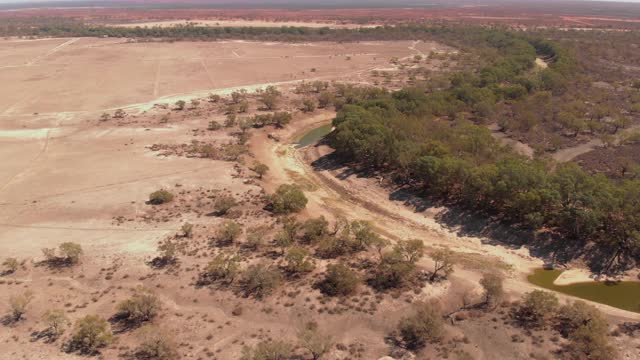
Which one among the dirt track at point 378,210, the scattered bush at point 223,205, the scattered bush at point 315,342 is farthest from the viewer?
the scattered bush at point 223,205

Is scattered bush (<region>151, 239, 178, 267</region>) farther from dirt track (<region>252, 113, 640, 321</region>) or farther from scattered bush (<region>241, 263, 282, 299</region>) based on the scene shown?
dirt track (<region>252, 113, 640, 321</region>)

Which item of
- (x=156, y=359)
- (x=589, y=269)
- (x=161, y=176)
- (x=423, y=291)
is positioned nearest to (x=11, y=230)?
(x=161, y=176)

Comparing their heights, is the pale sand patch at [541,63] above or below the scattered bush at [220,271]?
above

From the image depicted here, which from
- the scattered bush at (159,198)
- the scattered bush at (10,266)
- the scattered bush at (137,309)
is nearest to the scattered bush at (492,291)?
the scattered bush at (137,309)

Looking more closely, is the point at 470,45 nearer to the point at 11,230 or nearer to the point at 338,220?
the point at 338,220

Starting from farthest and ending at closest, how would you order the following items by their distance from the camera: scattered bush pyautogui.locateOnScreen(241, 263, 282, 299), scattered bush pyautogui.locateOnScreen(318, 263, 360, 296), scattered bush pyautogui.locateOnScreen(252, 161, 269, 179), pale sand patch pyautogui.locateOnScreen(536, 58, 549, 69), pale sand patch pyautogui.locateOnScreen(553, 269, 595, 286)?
pale sand patch pyautogui.locateOnScreen(536, 58, 549, 69)
scattered bush pyautogui.locateOnScreen(252, 161, 269, 179)
pale sand patch pyautogui.locateOnScreen(553, 269, 595, 286)
scattered bush pyautogui.locateOnScreen(241, 263, 282, 299)
scattered bush pyautogui.locateOnScreen(318, 263, 360, 296)

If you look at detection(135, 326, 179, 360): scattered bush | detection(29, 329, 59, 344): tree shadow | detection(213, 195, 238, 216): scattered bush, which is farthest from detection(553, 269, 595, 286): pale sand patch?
detection(29, 329, 59, 344): tree shadow

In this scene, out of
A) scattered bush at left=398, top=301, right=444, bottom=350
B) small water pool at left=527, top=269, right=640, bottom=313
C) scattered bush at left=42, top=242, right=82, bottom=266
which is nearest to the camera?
scattered bush at left=398, top=301, right=444, bottom=350

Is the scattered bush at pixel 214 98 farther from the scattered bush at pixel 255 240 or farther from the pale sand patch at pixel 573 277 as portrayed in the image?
the pale sand patch at pixel 573 277
